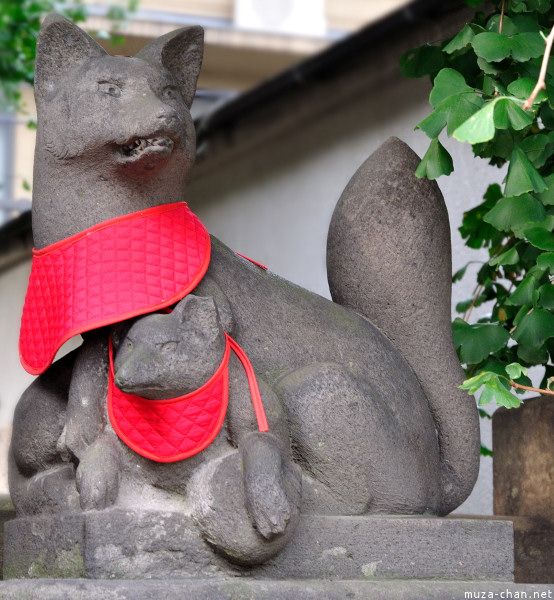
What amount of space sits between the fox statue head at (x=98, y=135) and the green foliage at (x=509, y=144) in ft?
1.71

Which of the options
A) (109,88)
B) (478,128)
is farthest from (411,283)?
(109,88)

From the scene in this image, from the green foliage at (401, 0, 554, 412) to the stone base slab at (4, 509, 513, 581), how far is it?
0.29m

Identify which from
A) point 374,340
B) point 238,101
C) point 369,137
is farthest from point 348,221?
point 238,101

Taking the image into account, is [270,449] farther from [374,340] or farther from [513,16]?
[513,16]

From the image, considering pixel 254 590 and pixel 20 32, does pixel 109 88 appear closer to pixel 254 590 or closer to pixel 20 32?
pixel 254 590

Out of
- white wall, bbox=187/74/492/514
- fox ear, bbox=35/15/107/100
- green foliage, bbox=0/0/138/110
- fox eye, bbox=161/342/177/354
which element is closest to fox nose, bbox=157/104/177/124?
fox ear, bbox=35/15/107/100

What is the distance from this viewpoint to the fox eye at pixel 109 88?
208 centimetres

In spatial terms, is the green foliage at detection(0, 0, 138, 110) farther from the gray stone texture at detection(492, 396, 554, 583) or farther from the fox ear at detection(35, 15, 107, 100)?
the gray stone texture at detection(492, 396, 554, 583)

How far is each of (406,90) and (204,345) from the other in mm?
2488

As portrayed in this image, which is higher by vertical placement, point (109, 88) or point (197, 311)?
point (109, 88)

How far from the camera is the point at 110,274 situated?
2018mm

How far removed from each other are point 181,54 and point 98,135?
1.03 ft

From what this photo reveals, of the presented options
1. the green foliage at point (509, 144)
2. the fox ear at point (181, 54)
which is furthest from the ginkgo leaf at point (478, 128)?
the fox ear at point (181, 54)

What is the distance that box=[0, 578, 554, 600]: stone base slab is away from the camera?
71.4 inches
